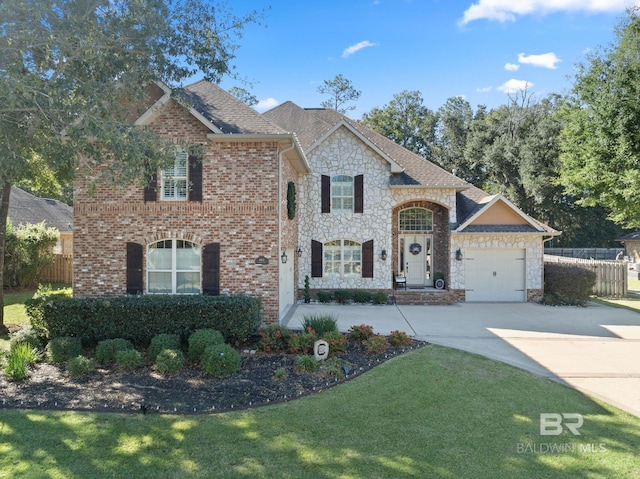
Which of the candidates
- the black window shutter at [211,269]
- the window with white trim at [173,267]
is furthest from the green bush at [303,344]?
the window with white trim at [173,267]

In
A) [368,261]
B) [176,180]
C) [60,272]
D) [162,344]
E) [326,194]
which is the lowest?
[162,344]

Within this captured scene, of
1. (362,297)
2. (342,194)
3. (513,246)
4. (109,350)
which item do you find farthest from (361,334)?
(513,246)

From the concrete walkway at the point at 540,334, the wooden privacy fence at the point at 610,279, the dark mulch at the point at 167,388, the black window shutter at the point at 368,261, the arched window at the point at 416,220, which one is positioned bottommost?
the dark mulch at the point at 167,388

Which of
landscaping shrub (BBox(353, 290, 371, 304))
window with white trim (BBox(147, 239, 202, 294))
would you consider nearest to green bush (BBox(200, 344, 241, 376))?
window with white trim (BBox(147, 239, 202, 294))

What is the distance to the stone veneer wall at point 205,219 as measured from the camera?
10.9 meters

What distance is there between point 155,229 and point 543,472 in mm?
10154

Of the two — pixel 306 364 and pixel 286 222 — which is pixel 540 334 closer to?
→ pixel 306 364

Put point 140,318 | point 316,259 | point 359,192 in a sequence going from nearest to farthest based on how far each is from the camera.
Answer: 1. point 140,318
2. point 359,192
3. point 316,259

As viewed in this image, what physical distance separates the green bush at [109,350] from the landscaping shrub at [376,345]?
517cm

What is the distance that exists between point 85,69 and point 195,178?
3.65m

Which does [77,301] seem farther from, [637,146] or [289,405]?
[637,146]

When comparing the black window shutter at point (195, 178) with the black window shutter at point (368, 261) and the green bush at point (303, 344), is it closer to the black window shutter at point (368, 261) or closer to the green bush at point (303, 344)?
the green bush at point (303, 344)

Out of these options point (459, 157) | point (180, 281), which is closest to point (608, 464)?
point (180, 281)

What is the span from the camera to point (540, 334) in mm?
10719
